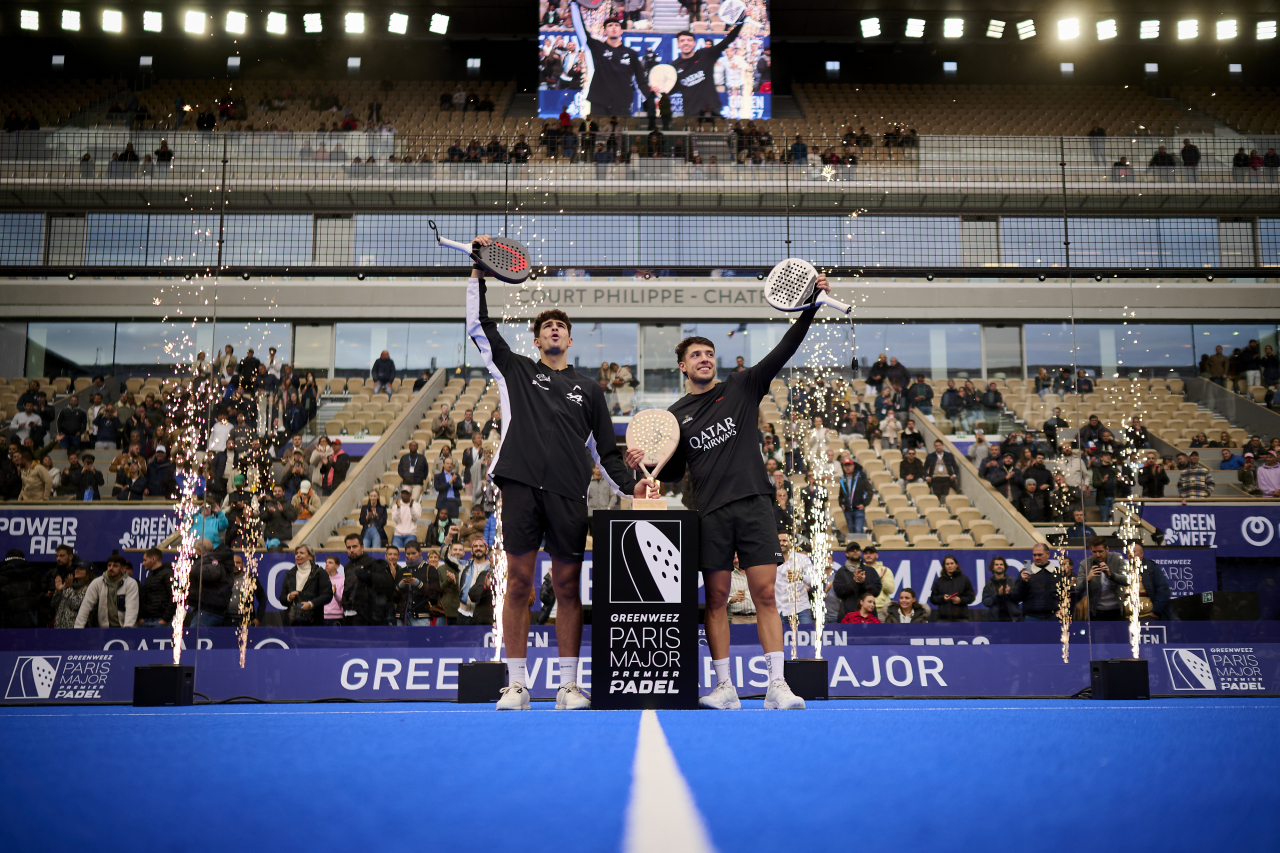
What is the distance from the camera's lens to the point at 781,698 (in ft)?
10.8

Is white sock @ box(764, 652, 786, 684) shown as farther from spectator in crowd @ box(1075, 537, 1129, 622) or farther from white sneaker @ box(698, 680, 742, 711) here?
spectator in crowd @ box(1075, 537, 1129, 622)

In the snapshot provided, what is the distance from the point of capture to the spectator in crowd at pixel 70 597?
7598 millimetres

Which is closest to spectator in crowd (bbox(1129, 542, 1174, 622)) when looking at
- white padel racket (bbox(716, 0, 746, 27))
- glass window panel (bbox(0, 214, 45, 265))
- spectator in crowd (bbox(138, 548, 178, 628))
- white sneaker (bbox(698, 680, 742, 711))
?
white sneaker (bbox(698, 680, 742, 711))

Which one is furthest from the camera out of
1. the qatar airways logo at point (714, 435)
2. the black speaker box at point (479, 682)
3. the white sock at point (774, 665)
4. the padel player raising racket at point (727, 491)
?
the black speaker box at point (479, 682)

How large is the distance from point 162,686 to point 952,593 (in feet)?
19.5

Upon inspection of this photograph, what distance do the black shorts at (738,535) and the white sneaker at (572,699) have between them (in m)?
0.64

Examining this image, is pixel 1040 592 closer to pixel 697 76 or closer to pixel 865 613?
pixel 865 613

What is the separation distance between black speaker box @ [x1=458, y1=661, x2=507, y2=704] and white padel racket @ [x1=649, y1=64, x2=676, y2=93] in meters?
14.3

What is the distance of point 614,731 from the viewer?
82.6 inches

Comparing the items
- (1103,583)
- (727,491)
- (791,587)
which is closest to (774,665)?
(727,491)

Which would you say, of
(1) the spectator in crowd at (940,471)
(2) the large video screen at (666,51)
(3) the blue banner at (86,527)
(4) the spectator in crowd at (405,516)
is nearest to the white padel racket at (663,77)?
(2) the large video screen at (666,51)

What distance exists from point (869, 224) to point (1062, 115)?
20.9 feet

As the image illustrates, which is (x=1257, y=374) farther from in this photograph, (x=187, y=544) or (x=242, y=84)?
(x=242, y=84)

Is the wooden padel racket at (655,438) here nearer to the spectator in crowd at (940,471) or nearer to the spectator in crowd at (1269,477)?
the spectator in crowd at (940,471)
